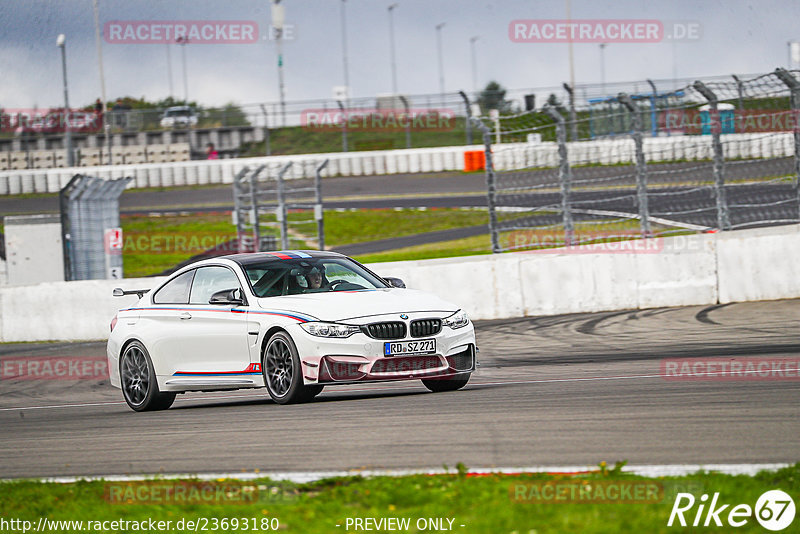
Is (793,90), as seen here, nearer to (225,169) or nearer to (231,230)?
(231,230)

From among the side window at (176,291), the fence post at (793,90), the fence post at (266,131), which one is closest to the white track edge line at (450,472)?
the side window at (176,291)

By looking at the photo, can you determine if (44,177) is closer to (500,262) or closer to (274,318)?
(500,262)

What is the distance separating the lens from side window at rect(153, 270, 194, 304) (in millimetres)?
10586

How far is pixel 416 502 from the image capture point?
16.8 ft

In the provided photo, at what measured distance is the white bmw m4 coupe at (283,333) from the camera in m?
9.07

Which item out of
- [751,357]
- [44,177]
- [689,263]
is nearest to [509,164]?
[689,263]

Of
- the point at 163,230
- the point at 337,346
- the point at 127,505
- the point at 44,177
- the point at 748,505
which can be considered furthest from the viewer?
the point at 44,177

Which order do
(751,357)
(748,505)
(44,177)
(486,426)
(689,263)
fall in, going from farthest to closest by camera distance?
(44,177) → (689,263) → (751,357) → (486,426) → (748,505)

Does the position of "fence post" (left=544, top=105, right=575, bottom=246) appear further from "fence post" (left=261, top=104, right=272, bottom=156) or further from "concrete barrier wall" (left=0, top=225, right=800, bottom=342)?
"fence post" (left=261, top=104, right=272, bottom=156)

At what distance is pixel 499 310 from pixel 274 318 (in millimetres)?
7837

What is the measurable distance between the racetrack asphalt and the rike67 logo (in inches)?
37.2

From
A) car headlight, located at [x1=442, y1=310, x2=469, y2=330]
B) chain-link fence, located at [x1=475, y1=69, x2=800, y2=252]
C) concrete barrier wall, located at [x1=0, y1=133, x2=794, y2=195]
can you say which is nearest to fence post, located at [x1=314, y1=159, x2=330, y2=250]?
chain-link fence, located at [x1=475, y1=69, x2=800, y2=252]

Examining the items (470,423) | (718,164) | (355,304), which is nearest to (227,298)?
(355,304)

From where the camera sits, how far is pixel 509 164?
19.2 m
